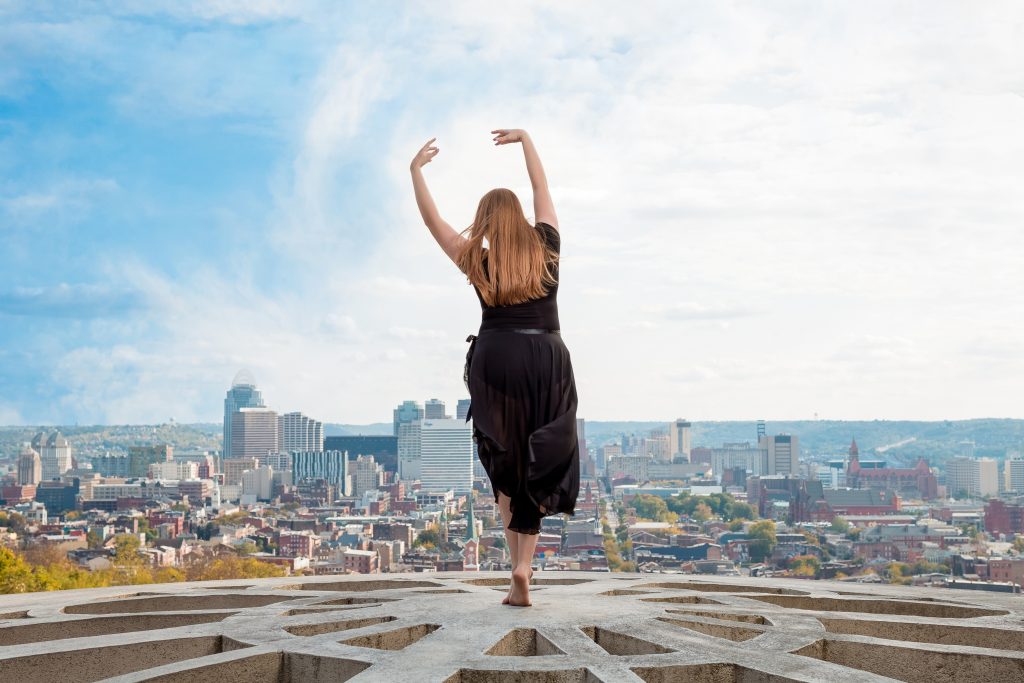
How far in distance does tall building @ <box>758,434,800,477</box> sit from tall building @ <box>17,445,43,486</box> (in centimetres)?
7698

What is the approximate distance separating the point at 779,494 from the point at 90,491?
68101 mm

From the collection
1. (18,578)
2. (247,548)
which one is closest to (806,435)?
(247,548)

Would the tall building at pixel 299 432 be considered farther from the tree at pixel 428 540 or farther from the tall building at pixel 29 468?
the tree at pixel 428 540

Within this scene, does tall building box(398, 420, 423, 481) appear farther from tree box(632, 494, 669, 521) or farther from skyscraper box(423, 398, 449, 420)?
tree box(632, 494, 669, 521)

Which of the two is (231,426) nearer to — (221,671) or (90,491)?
(90,491)

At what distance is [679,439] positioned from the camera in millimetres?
133500

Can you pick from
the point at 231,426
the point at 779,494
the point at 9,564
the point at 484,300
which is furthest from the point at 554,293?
the point at 231,426

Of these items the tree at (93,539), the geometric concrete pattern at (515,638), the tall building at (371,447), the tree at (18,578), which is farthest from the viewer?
the tall building at (371,447)

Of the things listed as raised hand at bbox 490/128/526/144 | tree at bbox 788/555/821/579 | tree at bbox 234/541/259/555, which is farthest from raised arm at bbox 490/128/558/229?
tree at bbox 234/541/259/555

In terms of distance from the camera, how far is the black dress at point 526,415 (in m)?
5.12

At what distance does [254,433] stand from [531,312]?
499 ft

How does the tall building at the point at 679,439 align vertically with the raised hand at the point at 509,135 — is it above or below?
below

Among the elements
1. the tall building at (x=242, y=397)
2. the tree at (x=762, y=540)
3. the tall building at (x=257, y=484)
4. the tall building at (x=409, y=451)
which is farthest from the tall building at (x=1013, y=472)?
the tall building at (x=242, y=397)

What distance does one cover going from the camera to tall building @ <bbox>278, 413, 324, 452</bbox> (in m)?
153
